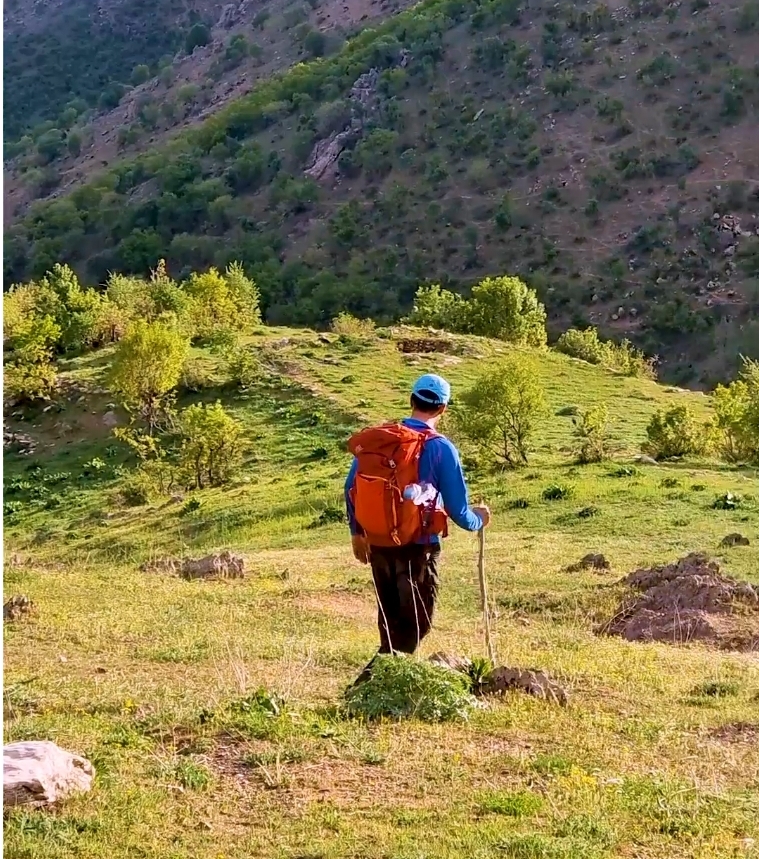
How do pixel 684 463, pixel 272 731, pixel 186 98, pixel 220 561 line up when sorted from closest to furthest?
1. pixel 272 731
2. pixel 220 561
3. pixel 684 463
4. pixel 186 98

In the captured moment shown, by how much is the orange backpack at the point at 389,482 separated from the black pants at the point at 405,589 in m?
0.17

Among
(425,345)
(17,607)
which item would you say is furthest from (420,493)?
(425,345)

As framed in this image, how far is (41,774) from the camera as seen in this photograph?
3.89 meters

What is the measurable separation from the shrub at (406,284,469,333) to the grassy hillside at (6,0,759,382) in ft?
39.9

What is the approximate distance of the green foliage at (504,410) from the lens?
22.0m

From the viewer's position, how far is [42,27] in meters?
114

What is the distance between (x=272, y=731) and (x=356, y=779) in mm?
601

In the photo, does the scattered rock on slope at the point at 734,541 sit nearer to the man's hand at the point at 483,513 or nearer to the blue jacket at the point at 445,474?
the man's hand at the point at 483,513

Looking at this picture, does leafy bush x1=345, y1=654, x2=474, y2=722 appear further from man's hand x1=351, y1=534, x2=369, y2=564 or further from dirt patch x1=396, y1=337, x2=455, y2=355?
dirt patch x1=396, y1=337, x2=455, y2=355

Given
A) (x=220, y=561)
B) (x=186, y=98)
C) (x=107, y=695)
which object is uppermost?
(x=186, y=98)

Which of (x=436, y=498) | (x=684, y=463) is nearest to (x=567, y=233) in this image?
Result: (x=684, y=463)

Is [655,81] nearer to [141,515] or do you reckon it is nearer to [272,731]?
[141,515]

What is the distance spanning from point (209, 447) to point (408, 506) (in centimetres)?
1985

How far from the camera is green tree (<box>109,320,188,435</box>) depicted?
2677cm
